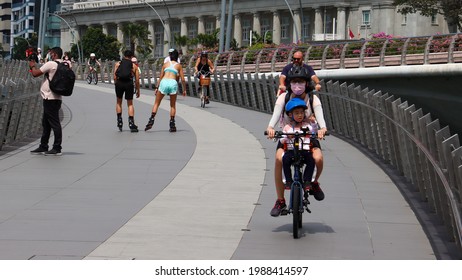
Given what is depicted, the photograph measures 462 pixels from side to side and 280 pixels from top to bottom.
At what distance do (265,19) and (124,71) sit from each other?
140m

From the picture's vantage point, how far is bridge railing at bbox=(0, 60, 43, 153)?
21.6 metres

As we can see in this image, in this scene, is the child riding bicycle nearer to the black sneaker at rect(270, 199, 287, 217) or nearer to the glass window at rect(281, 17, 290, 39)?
the black sneaker at rect(270, 199, 287, 217)

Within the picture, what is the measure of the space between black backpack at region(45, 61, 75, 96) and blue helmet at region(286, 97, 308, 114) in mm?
8616

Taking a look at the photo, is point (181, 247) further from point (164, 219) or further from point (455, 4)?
point (455, 4)

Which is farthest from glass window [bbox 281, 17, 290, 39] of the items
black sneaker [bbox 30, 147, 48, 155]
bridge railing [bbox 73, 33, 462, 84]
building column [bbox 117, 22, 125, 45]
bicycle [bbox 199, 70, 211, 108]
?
black sneaker [bbox 30, 147, 48, 155]

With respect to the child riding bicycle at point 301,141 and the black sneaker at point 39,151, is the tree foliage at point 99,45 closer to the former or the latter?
the black sneaker at point 39,151

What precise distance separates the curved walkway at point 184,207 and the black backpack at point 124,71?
2.42 m

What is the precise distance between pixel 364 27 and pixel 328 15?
6.48m

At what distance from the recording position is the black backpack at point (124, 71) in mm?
26203

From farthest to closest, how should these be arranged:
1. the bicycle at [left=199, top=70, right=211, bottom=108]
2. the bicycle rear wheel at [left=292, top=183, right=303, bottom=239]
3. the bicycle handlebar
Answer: the bicycle at [left=199, top=70, right=211, bottom=108]
the bicycle handlebar
the bicycle rear wheel at [left=292, top=183, right=303, bottom=239]

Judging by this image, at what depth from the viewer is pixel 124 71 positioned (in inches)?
1032

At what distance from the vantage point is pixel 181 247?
11.4m

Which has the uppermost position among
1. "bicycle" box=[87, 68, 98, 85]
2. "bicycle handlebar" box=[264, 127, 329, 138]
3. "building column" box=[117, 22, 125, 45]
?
"bicycle handlebar" box=[264, 127, 329, 138]

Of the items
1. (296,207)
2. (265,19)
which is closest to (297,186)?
(296,207)
